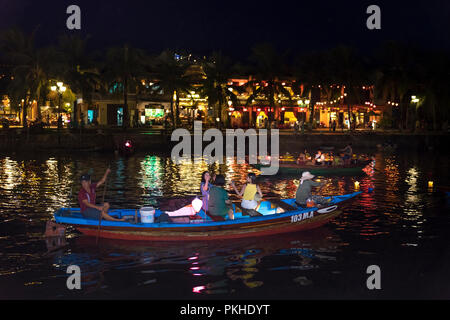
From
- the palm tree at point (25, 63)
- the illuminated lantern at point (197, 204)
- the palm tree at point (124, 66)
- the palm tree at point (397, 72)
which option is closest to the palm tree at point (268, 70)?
the palm tree at point (397, 72)

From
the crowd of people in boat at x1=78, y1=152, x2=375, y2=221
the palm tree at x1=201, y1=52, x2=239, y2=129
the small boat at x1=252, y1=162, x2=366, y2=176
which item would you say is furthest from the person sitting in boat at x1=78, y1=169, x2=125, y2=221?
the palm tree at x1=201, y1=52, x2=239, y2=129

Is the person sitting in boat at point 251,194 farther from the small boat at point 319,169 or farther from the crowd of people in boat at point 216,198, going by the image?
the small boat at point 319,169

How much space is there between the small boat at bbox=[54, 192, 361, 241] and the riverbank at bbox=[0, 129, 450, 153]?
33.2 meters

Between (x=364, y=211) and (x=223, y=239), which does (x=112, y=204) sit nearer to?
(x=223, y=239)

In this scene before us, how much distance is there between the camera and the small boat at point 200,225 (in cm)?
1430

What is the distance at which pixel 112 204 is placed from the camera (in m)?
21.8

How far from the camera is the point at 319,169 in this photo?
31.5m

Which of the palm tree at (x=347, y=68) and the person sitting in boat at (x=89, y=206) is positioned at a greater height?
the palm tree at (x=347, y=68)

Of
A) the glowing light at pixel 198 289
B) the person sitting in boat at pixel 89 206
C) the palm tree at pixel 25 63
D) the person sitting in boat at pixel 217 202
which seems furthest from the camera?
the palm tree at pixel 25 63

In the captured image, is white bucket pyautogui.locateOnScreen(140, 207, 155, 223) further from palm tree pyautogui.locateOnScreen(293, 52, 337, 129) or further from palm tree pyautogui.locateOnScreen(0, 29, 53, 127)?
palm tree pyautogui.locateOnScreen(293, 52, 337, 129)

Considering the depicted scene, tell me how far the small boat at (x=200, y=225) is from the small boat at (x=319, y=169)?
15518 mm

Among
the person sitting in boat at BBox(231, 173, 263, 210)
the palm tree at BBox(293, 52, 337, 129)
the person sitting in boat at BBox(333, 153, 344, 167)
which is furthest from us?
the palm tree at BBox(293, 52, 337, 129)

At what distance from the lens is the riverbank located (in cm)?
4953
